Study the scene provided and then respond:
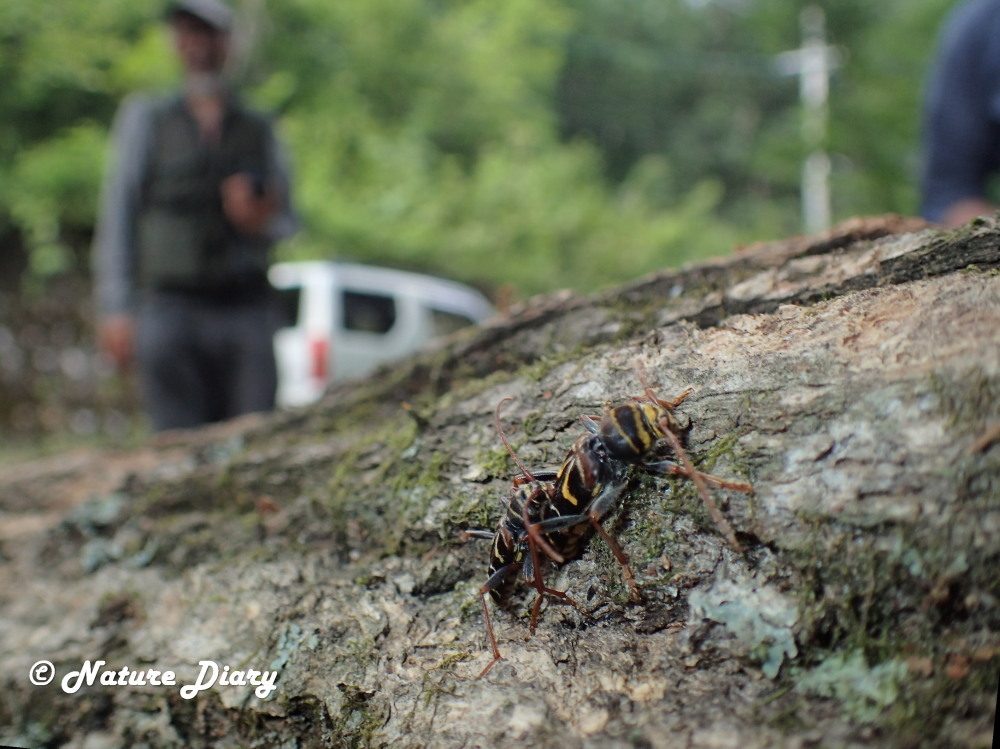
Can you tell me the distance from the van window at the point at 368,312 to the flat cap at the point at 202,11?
6.23 meters

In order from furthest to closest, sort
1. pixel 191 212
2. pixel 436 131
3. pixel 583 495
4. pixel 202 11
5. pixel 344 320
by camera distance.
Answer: pixel 436 131 < pixel 344 320 < pixel 202 11 < pixel 191 212 < pixel 583 495

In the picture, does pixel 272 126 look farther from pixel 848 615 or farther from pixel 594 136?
pixel 594 136

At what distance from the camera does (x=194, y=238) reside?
3963mm

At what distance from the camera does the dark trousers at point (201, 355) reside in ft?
13.3

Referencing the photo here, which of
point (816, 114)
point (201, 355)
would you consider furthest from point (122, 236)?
point (816, 114)

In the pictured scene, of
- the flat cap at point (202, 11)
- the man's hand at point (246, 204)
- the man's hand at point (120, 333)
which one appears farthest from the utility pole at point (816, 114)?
the man's hand at point (120, 333)

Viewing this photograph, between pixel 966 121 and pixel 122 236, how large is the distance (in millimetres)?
4515

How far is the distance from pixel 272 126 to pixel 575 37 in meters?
39.8

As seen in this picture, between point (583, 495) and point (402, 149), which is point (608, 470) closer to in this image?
point (583, 495)

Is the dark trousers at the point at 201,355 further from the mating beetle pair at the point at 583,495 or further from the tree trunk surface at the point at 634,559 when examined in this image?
the mating beetle pair at the point at 583,495

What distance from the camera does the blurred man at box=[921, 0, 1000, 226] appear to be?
3637mm

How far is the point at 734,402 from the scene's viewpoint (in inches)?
63.9

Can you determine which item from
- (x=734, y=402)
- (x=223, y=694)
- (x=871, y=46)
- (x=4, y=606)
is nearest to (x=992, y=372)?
(x=734, y=402)

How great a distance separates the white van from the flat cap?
524 cm
